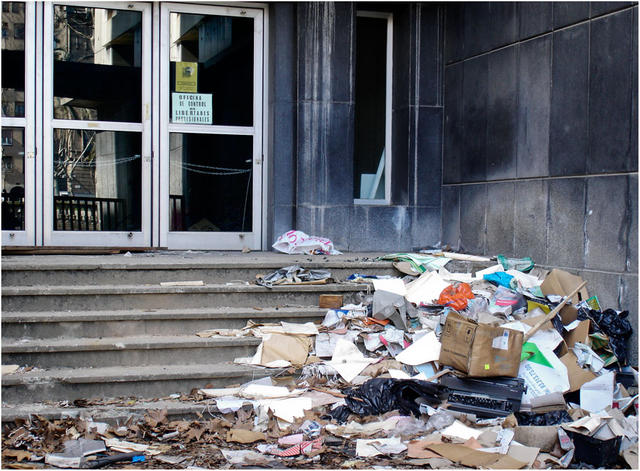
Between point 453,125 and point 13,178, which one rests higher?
point 453,125

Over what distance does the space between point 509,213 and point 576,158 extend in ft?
3.87

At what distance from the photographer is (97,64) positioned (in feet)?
27.8

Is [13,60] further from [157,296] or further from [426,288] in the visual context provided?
[426,288]

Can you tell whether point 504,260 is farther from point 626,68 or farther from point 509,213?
point 626,68

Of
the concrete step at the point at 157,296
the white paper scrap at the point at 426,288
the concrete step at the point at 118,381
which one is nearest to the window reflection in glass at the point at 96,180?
the concrete step at the point at 157,296

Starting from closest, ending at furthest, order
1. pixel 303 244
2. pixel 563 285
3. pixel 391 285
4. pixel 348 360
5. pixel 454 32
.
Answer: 1. pixel 348 360
2. pixel 563 285
3. pixel 391 285
4. pixel 303 244
5. pixel 454 32

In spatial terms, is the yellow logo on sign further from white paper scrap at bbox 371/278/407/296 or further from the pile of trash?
white paper scrap at bbox 371/278/407/296

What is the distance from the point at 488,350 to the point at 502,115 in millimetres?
3539

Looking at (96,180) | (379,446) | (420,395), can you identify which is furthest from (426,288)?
(96,180)

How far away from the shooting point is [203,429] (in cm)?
514

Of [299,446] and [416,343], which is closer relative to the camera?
[299,446]

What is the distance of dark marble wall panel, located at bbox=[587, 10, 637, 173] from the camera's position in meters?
6.24

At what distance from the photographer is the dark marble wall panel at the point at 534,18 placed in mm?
7289

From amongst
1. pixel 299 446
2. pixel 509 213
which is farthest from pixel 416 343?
pixel 509 213
